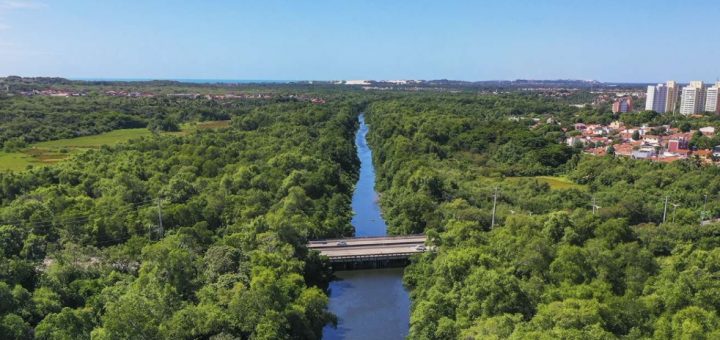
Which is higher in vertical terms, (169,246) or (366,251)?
(169,246)

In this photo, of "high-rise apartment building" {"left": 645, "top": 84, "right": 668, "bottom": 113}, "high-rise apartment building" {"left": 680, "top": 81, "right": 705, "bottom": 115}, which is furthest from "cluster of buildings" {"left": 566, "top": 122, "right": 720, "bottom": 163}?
"high-rise apartment building" {"left": 645, "top": 84, "right": 668, "bottom": 113}

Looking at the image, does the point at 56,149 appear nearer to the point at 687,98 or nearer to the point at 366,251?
the point at 366,251

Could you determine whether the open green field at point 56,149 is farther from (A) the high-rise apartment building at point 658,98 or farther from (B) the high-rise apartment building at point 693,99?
(A) the high-rise apartment building at point 658,98

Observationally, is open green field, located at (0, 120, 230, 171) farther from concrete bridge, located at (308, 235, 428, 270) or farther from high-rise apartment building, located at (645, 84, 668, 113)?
high-rise apartment building, located at (645, 84, 668, 113)

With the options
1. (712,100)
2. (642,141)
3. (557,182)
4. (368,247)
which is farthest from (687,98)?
(368,247)

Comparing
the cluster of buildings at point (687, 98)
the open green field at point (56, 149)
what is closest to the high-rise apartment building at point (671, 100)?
the cluster of buildings at point (687, 98)

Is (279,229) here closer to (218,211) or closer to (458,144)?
(218,211)

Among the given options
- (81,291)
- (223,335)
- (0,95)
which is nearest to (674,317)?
(223,335)
